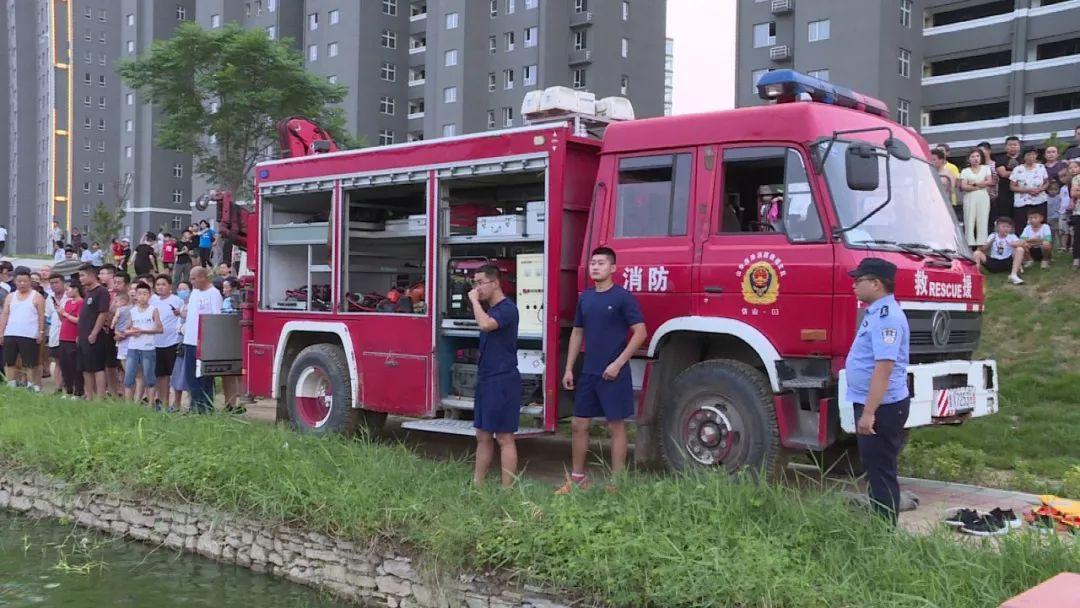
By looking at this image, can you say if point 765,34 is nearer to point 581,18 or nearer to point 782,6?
point 782,6

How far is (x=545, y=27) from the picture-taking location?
166 ft

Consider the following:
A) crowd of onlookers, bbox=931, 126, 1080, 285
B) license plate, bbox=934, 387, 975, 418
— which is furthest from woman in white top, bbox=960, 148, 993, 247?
license plate, bbox=934, 387, 975, 418

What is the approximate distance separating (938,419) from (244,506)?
4.88 metres

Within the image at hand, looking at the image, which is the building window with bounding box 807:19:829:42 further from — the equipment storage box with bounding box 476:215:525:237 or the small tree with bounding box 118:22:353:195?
the equipment storage box with bounding box 476:215:525:237

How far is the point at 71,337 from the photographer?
42.7 feet

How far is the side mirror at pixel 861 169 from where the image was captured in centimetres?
620

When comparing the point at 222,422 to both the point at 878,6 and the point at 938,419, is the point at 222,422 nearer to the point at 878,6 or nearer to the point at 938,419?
the point at 938,419

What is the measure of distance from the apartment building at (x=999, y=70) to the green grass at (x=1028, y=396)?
31.4m

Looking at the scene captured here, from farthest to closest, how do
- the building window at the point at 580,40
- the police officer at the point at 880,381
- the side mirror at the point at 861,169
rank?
the building window at the point at 580,40, the side mirror at the point at 861,169, the police officer at the point at 880,381

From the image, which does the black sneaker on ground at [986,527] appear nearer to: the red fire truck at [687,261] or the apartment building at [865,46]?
the red fire truck at [687,261]

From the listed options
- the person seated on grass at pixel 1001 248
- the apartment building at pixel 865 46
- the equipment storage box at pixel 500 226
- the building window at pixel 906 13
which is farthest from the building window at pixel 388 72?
the equipment storage box at pixel 500 226

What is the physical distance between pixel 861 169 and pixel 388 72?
53605 mm

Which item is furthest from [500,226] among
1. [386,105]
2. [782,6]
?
[386,105]

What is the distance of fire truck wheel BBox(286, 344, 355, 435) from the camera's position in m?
9.21
